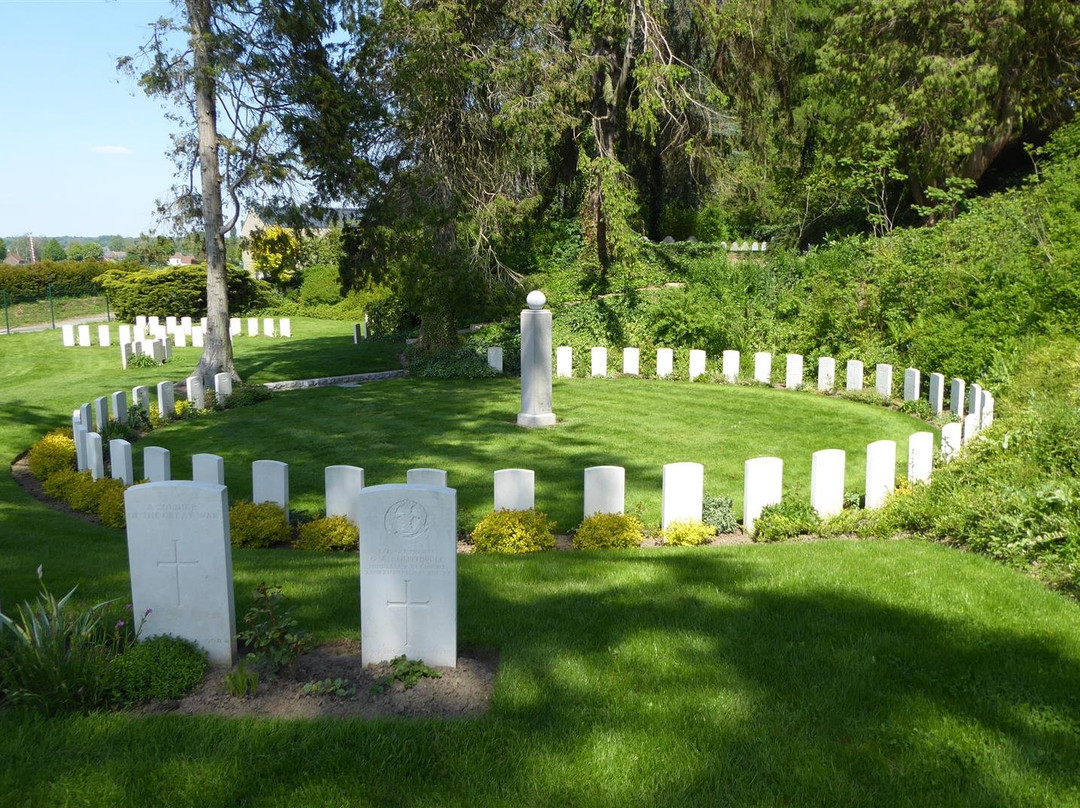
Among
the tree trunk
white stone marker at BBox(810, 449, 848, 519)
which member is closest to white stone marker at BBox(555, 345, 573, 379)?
the tree trunk

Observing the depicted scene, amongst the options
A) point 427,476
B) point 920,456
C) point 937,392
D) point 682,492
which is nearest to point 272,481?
point 427,476

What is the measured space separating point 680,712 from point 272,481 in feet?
18.1

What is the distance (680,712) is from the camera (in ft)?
13.4

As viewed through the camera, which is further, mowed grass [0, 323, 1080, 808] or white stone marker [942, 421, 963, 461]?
white stone marker [942, 421, 963, 461]

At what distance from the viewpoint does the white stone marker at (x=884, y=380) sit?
14187 mm

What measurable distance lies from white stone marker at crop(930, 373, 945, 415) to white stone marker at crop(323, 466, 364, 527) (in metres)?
9.06

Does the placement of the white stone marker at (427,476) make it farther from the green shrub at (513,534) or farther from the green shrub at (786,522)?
the green shrub at (786,522)

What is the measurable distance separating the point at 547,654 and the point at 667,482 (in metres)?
3.32

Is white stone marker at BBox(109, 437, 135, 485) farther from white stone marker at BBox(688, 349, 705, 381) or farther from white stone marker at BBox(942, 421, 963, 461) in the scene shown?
white stone marker at BBox(688, 349, 705, 381)

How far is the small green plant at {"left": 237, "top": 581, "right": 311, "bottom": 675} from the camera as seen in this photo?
4531mm

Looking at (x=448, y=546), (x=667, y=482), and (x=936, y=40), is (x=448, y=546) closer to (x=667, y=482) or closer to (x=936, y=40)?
(x=667, y=482)

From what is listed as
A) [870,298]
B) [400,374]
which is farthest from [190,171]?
[870,298]

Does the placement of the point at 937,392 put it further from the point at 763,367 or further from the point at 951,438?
the point at 951,438

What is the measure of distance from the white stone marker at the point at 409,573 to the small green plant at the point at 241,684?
0.59 m
